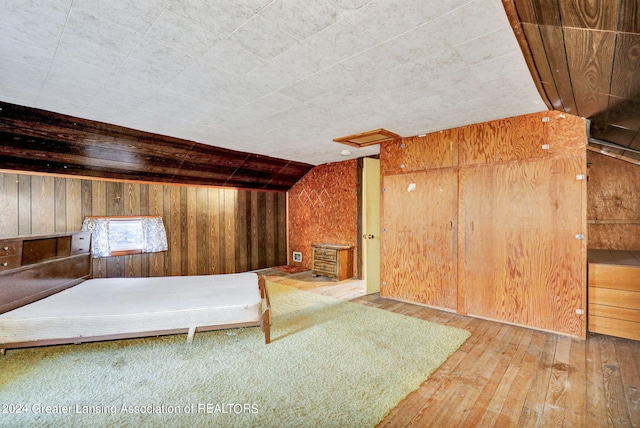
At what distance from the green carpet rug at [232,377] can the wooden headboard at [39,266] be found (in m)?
0.55

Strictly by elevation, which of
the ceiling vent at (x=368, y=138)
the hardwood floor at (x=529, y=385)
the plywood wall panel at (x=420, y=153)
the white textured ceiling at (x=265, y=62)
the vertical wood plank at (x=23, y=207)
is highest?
the white textured ceiling at (x=265, y=62)

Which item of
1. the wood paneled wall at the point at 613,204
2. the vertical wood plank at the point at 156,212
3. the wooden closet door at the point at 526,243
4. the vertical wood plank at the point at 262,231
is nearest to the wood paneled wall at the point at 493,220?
the wooden closet door at the point at 526,243

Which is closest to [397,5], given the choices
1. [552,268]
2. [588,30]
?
[588,30]

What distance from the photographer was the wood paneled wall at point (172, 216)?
3822 millimetres

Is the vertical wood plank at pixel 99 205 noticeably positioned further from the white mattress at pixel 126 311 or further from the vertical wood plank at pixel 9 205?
the white mattress at pixel 126 311

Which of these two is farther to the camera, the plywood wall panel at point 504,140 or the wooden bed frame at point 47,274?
the plywood wall panel at point 504,140

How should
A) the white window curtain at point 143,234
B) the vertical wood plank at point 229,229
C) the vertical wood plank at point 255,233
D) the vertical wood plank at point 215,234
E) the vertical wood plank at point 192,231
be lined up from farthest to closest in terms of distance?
the vertical wood plank at point 255,233, the vertical wood plank at point 229,229, the vertical wood plank at point 215,234, the vertical wood plank at point 192,231, the white window curtain at point 143,234

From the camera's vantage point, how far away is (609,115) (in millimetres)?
2492

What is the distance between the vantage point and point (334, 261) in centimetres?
552

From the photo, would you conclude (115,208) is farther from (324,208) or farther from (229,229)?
(324,208)

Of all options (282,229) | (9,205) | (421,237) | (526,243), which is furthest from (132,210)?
(526,243)

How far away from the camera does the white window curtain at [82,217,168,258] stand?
436 centimetres

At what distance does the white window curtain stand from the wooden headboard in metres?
0.65

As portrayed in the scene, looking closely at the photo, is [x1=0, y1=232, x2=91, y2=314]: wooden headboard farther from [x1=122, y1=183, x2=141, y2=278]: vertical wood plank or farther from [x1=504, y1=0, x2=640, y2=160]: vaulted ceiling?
[x1=504, y1=0, x2=640, y2=160]: vaulted ceiling
